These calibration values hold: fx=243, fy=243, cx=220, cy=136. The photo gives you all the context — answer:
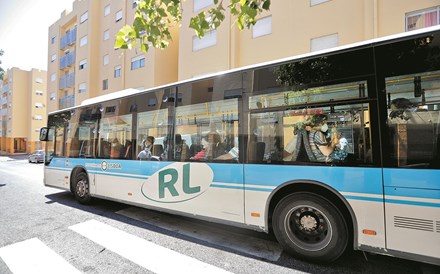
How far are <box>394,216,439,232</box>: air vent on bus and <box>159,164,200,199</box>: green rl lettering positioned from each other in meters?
2.94

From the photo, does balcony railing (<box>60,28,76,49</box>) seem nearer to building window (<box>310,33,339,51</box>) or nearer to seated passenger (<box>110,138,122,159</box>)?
building window (<box>310,33,339,51</box>)

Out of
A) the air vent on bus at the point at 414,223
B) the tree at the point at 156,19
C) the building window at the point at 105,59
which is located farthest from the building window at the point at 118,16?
the air vent on bus at the point at 414,223

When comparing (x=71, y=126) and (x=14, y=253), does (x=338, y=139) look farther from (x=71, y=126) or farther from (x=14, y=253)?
(x=71, y=126)

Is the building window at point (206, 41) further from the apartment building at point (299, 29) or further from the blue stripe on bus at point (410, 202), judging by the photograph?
the blue stripe on bus at point (410, 202)

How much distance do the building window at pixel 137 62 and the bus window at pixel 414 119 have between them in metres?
18.3

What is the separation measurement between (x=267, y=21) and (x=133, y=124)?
30.7ft

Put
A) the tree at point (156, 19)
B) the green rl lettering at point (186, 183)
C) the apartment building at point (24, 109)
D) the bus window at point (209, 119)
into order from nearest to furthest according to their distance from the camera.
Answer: the tree at point (156, 19)
the bus window at point (209, 119)
the green rl lettering at point (186, 183)
the apartment building at point (24, 109)

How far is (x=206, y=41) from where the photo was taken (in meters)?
14.2

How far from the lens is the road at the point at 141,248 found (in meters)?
3.28

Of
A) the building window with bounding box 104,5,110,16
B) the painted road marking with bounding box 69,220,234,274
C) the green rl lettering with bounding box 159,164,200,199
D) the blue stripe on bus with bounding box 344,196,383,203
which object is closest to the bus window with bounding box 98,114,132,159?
the green rl lettering with bounding box 159,164,200,199

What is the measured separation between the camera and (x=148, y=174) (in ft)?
16.9

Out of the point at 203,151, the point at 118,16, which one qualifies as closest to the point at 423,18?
the point at 203,151

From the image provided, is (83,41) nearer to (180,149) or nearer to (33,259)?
(180,149)

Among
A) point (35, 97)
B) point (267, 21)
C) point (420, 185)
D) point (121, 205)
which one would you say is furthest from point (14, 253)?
point (35, 97)
